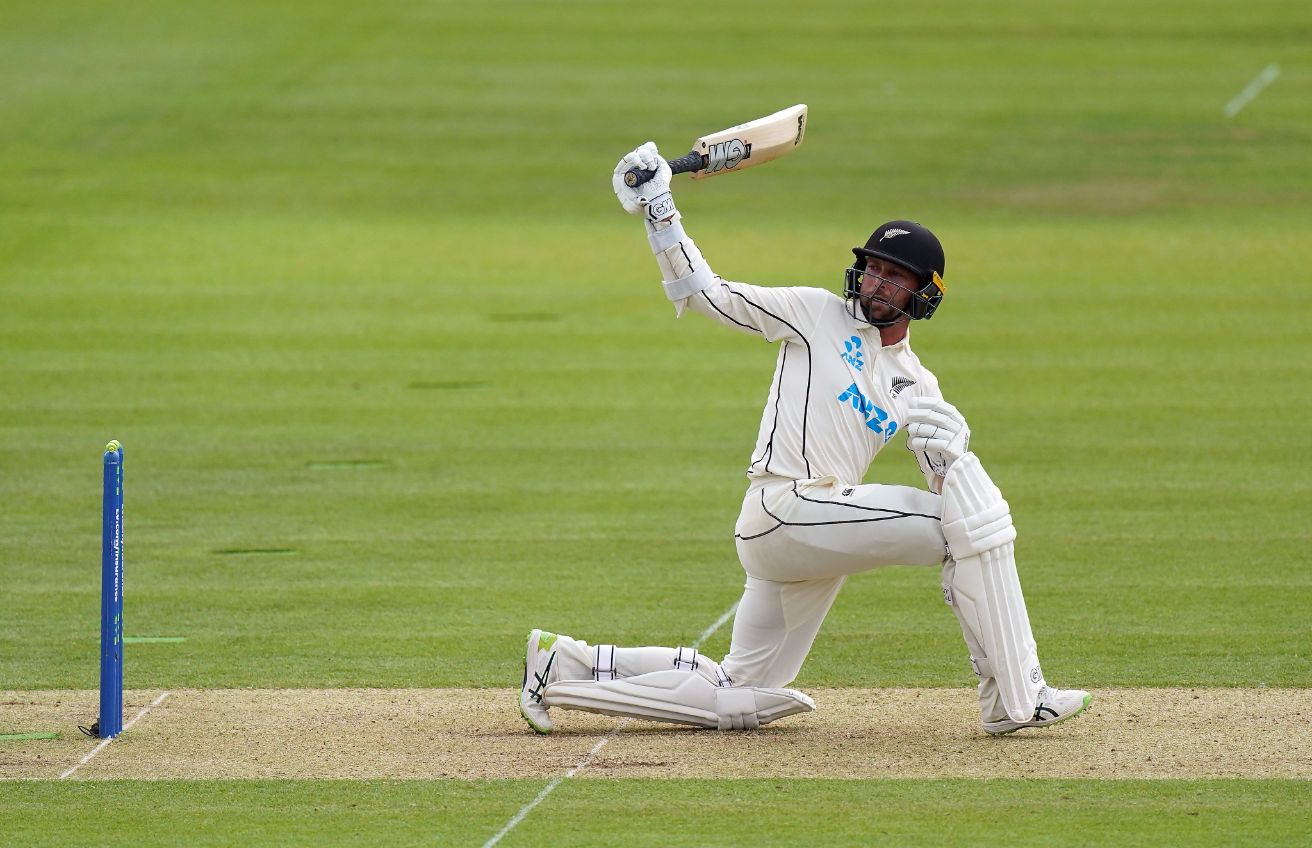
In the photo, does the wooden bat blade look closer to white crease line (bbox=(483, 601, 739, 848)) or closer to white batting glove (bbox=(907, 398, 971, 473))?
white batting glove (bbox=(907, 398, 971, 473))

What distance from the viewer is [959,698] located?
7.39m

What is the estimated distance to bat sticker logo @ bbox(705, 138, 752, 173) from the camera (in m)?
7.04

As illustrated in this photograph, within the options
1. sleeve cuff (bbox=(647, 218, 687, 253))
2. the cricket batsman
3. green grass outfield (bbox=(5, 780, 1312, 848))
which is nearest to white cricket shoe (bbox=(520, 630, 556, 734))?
the cricket batsman

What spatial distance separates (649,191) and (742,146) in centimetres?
71

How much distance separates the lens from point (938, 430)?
661 cm

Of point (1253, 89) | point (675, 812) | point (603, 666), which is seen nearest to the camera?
point (675, 812)

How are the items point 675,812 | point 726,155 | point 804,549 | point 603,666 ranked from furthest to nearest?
point 726,155 < point 603,666 < point 804,549 < point 675,812

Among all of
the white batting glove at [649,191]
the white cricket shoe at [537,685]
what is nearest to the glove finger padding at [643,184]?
the white batting glove at [649,191]

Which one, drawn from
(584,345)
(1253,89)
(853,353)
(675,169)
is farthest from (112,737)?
(1253,89)

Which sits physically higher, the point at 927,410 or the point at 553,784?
the point at 927,410

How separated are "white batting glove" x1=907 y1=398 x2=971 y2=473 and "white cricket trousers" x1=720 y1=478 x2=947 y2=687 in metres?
0.16

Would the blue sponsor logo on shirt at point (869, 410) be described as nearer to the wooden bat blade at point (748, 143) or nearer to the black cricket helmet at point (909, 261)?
the black cricket helmet at point (909, 261)

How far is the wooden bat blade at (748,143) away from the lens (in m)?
7.04

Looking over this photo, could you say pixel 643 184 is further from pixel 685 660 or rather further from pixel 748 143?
pixel 685 660
